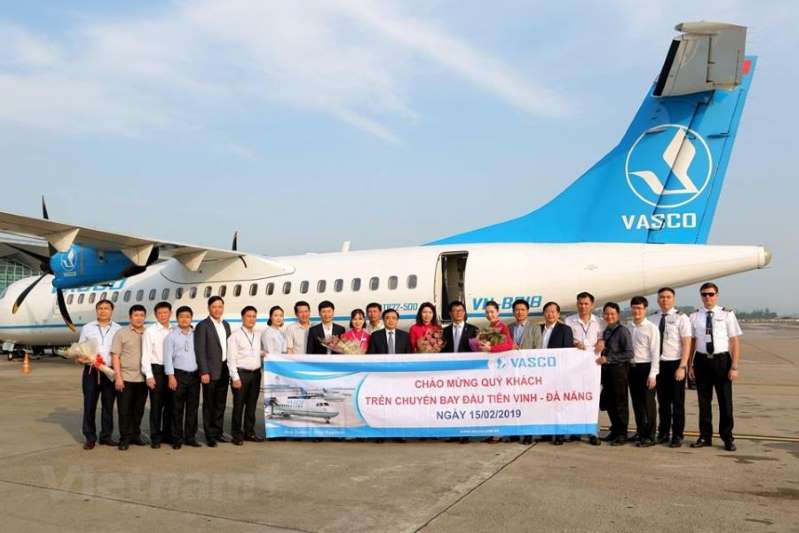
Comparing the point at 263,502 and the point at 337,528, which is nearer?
the point at 337,528

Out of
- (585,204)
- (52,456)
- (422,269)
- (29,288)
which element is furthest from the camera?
(29,288)

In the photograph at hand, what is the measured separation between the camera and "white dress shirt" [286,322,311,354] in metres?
8.17

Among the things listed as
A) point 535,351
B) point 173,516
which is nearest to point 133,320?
point 173,516

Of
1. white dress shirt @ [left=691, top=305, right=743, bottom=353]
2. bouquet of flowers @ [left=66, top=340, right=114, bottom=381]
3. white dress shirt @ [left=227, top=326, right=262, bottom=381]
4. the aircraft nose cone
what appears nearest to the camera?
white dress shirt @ [left=691, top=305, right=743, bottom=353]

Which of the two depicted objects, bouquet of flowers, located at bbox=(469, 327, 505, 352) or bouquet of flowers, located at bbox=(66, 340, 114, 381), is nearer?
bouquet of flowers, located at bbox=(66, 340, 114, 381)

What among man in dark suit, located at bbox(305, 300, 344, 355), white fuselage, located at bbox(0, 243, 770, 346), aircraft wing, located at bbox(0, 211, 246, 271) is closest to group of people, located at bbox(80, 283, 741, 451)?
man in dark suit, located at bbox(305, 300, 344, 355)

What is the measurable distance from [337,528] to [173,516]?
4.20ft

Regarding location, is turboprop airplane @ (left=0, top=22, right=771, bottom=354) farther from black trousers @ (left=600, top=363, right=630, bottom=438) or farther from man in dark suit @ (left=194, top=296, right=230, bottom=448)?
man in dark suit @ (left=194, top=296, right=230, bottom=448)

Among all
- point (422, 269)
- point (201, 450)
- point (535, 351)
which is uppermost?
point (422, 269)

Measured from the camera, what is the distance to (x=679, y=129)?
39.0ft

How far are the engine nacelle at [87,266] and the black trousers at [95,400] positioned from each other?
9616mm

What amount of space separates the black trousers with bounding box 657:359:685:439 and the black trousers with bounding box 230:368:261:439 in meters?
4.83

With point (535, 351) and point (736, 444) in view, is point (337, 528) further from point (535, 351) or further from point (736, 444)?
point (736, 444)

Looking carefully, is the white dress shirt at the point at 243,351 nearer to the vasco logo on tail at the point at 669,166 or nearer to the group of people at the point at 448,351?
the group of people at the point at 448,351
